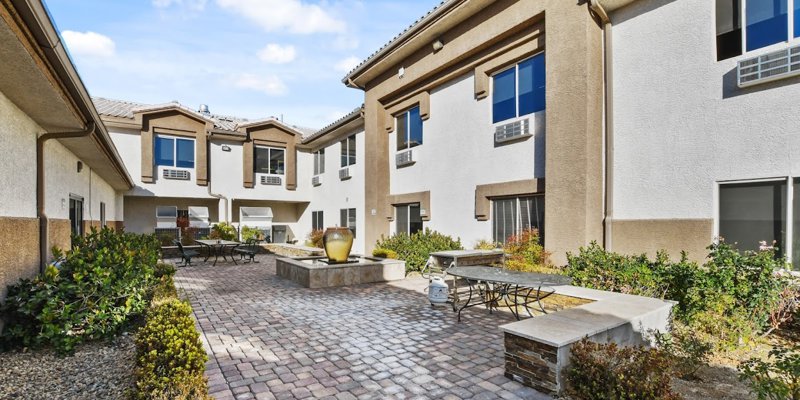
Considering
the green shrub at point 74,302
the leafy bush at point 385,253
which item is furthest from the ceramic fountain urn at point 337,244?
the green shrub at point 74,302

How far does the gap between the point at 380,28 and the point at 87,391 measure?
49.4 feet

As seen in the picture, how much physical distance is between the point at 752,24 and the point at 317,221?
21.7m

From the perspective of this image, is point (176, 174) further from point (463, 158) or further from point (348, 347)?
point (348, 347)

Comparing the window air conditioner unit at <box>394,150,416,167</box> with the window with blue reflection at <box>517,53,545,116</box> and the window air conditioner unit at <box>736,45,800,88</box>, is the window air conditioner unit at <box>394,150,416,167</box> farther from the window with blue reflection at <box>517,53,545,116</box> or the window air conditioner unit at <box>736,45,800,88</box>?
the window air conditioner unit at <box>736,45,800,88</box>

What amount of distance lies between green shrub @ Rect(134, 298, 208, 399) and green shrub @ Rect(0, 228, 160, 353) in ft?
6.65

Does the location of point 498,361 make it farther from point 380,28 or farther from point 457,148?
point 380,28

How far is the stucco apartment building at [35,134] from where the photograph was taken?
4.03m

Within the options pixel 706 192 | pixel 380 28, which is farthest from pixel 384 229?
pixel 706 192

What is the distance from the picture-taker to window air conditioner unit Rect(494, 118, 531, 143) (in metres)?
11.3

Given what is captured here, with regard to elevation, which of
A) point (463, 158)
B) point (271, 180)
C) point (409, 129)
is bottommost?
point (271, 180)

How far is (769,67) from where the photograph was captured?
6.98m

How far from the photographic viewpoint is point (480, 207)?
1262 cm

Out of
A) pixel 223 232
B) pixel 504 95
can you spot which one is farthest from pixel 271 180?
pixel 504 95

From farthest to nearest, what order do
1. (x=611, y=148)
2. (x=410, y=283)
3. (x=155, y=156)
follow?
1. (x=155, y=156)
2. (x=410, y=283)
3. (x=611, y=148)
